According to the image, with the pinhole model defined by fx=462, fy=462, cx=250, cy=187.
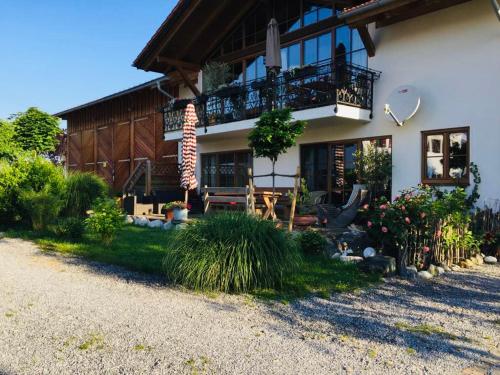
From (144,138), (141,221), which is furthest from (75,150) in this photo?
(141,221)

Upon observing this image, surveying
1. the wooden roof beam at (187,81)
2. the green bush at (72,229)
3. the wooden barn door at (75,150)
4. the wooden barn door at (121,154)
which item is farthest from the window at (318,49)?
the wooden barn door at (75,150)

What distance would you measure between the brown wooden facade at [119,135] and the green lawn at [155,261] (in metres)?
8.87

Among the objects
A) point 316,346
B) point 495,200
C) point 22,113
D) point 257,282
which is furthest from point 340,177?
point 22,113

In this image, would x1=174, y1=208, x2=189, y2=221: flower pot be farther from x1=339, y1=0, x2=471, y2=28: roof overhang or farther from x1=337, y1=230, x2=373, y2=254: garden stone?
x1=339, y1=0, x2=471, y2=28: roof overhang

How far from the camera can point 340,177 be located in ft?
40.9

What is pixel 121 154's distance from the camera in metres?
21.9

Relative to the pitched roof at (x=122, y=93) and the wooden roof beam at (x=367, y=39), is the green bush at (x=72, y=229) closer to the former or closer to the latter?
the wooden roof beam at (x=367, y=39)

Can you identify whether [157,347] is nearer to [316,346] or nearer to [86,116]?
[316,346]

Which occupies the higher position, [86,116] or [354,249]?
[86,116]

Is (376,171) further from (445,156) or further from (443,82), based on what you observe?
(443,82)

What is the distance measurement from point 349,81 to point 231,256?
712cm

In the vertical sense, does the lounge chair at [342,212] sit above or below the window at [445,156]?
below

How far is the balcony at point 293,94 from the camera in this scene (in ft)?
37.3

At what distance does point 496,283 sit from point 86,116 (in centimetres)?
2276
